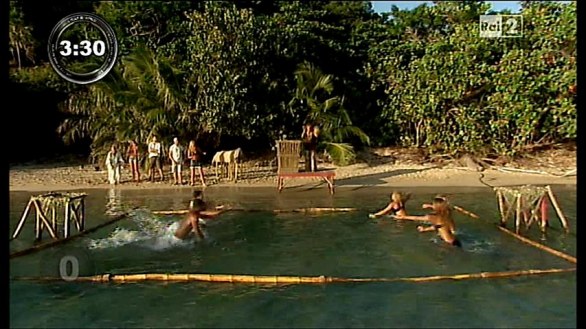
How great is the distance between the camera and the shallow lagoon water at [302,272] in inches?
317

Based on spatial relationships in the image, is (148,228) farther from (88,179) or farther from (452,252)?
(88,179)

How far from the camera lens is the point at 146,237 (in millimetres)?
13047

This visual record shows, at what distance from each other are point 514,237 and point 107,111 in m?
14.3

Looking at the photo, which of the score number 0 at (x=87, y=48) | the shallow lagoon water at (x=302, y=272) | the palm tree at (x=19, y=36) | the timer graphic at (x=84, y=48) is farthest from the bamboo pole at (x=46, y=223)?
the palm tree at (x=19, y=36)

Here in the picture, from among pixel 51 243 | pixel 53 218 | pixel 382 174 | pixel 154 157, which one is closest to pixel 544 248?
pixel 51 243

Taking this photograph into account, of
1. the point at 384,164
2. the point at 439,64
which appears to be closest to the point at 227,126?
the point at 384,164

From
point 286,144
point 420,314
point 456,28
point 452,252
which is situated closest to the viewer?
point 420,314

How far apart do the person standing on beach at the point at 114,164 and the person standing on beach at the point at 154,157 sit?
0.91 metres

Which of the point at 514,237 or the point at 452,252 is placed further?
the point at 514,237

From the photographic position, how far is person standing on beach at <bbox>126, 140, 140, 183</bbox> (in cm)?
2086

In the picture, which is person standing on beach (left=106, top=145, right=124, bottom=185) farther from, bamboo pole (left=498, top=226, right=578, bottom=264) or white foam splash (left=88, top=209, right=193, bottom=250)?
bamboo pole (left=498, top=226, right=578, bottom=264)

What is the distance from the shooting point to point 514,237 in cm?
1228

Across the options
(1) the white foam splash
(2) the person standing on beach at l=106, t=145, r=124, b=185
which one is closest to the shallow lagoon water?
(1) the white foam splash

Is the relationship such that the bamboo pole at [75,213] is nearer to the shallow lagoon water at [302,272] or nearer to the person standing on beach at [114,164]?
the shallow lagoon water at [302,272]
